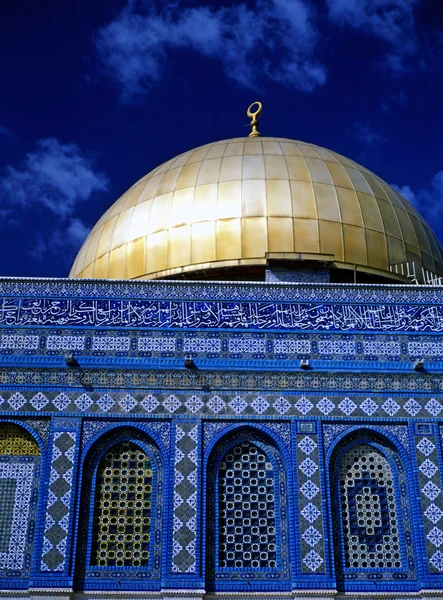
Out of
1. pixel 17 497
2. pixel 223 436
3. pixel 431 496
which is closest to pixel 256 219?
pixel 223 436

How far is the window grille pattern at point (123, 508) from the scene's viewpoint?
991cm

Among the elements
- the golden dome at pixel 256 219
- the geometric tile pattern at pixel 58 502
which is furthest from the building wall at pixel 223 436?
the golden dome at pixel 256 219

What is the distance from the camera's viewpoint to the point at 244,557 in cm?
996

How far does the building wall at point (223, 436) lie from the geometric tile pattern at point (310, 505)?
0.02 metres

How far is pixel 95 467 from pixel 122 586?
1395 millimetres

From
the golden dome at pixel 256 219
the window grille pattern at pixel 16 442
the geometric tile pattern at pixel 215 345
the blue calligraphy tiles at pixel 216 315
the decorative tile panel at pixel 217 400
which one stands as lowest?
the window grille pattern at pixel 16 442

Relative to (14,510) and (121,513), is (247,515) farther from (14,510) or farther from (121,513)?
(14,510)

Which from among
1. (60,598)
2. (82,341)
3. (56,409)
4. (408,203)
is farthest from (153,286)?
(408,203)

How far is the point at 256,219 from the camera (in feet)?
43.2

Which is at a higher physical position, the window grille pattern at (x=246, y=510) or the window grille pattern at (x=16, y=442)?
the window grille pattern at (x=16, y=442)

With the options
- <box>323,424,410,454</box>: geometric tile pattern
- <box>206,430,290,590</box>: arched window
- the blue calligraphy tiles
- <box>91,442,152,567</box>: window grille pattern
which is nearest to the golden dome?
the blue calligraphy tiles

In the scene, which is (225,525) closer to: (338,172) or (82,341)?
(82,341)

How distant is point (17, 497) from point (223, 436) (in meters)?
2.48

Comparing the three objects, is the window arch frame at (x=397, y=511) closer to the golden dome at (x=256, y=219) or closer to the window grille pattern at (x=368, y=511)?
the window grille pattern at (x=368, y=511)
